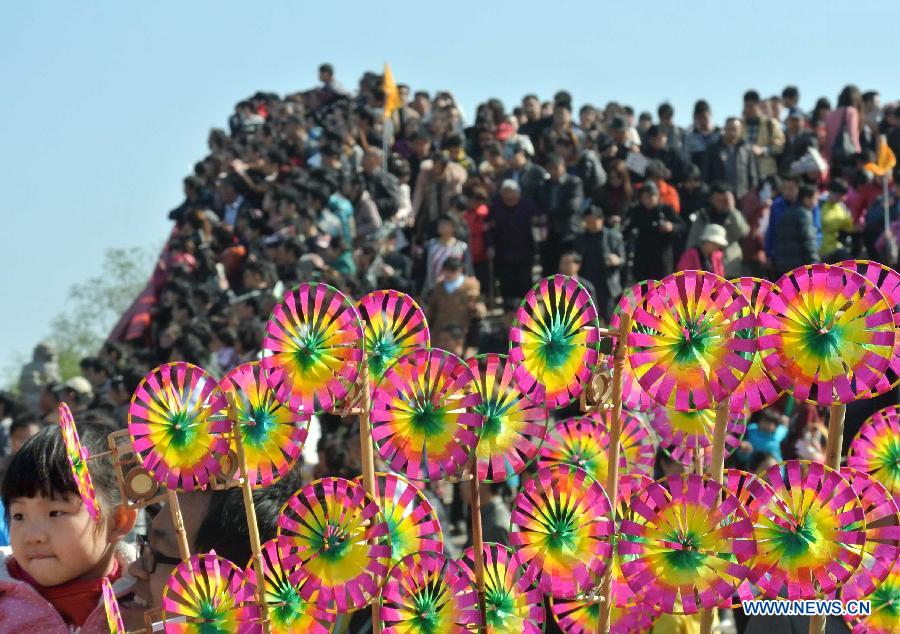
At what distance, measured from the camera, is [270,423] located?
1.93 metres

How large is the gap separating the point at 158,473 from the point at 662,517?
2.21ft

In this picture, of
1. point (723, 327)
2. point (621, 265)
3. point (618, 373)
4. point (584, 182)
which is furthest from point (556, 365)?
point (584, 182)

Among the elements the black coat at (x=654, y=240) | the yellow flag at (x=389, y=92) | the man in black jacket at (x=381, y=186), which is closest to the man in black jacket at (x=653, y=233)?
the black coat at (x=654, y=240)

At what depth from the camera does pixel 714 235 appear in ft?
26.0

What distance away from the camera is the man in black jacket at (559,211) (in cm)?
925

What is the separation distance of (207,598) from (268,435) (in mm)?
240

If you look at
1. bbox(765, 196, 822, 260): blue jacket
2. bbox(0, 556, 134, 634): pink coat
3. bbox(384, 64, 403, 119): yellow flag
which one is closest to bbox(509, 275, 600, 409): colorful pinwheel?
bbox(0, 556, 134, 634): pink coat

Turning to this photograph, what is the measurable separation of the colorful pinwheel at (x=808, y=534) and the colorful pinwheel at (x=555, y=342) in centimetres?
28

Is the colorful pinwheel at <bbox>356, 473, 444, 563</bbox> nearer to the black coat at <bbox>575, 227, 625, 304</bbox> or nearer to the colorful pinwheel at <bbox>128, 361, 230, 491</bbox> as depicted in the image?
the colorful pinwheel at <bbox>128, 361, 230, 491</bbox>

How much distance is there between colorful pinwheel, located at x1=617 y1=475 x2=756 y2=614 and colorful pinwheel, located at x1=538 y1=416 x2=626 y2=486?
60cm

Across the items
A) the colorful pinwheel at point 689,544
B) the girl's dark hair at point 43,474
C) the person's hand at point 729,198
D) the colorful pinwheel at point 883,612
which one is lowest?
the colorful pinwheel at point 883,612

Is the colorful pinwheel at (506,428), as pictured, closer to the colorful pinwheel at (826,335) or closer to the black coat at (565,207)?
the colorful pinwheel at (826,335)

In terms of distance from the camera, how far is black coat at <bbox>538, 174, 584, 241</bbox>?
9.25 metres

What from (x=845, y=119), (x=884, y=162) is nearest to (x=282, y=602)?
(x=884, y=162)
